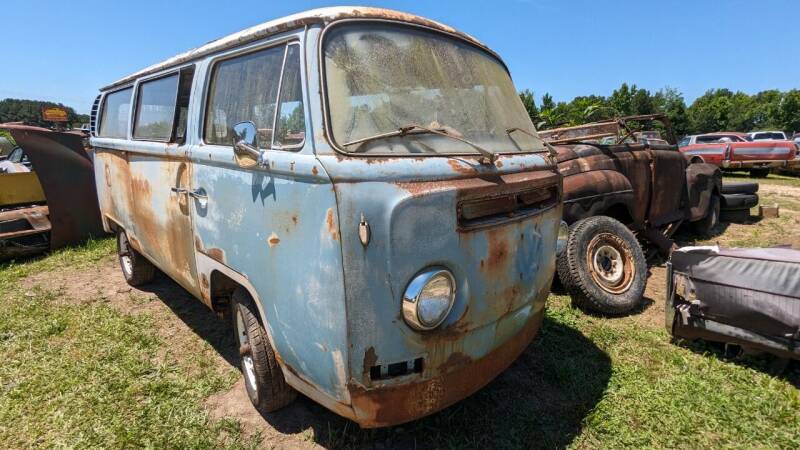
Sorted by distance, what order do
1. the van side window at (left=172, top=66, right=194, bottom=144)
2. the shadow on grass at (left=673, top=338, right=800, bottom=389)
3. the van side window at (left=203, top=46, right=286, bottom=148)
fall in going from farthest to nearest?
the van side window at (left=172, top=66, right=194, bottom=144) < the shadow on grass at (left=673, top=338, right=800, bottom=389) < the van side window at (left=203, top=46, right=286, bottom=148)

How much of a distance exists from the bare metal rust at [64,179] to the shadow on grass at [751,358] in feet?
25.8

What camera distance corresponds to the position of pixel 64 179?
20.9 ft

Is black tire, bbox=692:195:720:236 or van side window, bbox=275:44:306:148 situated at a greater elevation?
van side window, bbox=275:44:306:148

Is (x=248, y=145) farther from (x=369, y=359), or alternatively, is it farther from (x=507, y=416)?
(x=507, y=416)

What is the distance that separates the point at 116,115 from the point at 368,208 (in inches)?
162

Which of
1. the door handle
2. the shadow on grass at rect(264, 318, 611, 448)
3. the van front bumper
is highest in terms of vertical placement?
the door handle

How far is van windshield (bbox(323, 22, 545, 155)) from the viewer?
1.98 meters

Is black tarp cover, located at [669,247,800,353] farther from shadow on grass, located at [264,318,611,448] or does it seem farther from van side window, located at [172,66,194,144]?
van side window, located at [172,66,194,144]

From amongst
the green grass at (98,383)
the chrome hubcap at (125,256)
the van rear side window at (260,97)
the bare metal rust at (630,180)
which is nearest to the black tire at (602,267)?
the bare metal rust at (630,180)

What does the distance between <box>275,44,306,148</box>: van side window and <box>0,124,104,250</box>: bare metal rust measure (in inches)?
232

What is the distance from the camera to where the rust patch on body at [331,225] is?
1.77 metres

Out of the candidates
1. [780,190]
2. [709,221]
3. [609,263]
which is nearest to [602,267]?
[609,263]

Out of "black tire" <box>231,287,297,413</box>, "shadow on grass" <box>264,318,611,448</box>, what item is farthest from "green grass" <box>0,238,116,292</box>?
"shadow on grass" <box>264,318,611,448</box>

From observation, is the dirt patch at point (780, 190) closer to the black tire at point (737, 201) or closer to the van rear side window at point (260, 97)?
the black tire at point (737, 201)
